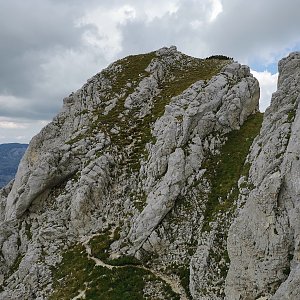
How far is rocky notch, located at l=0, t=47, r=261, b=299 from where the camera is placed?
111ft

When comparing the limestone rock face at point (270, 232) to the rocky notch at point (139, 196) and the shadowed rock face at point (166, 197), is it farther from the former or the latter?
the rocky notch at point (139, 196)

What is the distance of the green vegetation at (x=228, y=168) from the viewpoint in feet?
115

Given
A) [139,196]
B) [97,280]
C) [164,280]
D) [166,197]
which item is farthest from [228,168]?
[97,280]

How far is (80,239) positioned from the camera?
41031mm

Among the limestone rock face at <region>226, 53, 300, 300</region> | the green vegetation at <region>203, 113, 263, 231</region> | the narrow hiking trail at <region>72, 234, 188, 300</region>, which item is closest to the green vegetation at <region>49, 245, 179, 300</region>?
the narrow hiking trail at <region>72, 234, 188, 300</region>

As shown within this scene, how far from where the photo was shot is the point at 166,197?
1473 inches

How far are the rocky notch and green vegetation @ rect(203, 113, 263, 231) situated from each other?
119mm

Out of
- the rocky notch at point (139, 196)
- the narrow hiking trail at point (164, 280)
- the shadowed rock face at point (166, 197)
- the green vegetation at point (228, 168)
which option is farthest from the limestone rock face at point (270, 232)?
the narrow hiking trail at point (164, 280)

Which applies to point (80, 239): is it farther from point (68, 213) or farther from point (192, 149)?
point (192, 149)

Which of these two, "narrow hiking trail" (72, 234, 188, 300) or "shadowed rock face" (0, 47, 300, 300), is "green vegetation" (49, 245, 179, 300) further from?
"narrow hiking trail" (72, 234, 188, 300)

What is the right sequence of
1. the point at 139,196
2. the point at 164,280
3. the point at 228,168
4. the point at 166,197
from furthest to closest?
the point at 139,196 → the point at 228,168 → the point at 166,197 → the point at 164,280

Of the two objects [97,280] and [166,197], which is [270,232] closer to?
[166,197]

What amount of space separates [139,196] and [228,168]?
33.4 feet

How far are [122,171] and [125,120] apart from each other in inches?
365
